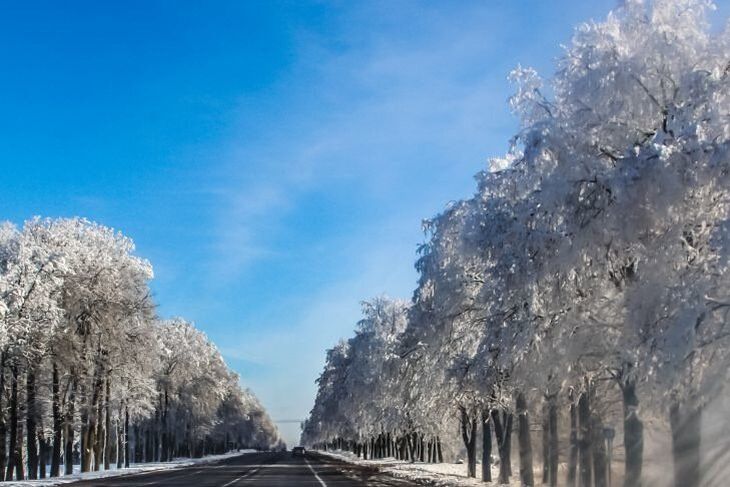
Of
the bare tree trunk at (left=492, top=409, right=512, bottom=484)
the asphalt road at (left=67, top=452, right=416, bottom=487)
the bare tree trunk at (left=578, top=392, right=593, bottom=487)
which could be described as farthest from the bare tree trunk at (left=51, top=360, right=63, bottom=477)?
the bare tree trunk at (left=578, top=392, right=593, bottom=487)

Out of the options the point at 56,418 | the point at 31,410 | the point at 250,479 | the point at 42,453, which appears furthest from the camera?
the point at 42,453

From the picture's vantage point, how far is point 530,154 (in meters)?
20.1

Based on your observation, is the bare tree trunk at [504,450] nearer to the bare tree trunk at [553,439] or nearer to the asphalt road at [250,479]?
the bare tree trunk at [553,439]

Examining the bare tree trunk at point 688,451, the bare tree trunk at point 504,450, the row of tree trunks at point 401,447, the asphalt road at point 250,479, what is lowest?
the row of tree trunks at point 401,447

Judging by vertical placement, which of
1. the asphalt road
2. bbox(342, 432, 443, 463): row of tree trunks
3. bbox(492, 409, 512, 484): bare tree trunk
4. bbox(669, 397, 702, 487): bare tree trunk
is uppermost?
bbox(669, 397, 702, 487): bare tree trunk

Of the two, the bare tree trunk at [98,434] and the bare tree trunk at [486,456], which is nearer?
the bare tree trunk at [486,456]

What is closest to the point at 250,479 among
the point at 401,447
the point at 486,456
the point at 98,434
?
the point at 486,456

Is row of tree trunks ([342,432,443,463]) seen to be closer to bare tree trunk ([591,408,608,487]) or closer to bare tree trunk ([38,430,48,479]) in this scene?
bare tree trunk ([38,430,48,479])

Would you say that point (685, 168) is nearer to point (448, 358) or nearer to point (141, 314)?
point (448, 358)

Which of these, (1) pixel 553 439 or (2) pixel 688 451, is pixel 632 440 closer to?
(2) pixel 688 451

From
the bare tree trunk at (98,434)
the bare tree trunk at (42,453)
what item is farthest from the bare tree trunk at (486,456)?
the bare tree trunk at (42,453)

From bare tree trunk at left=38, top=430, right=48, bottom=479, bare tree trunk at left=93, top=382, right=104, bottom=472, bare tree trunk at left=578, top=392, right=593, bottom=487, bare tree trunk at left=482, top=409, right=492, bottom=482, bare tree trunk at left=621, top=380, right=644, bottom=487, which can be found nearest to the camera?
bare tree trunk at left=621, top=380, right=644, bottom=487

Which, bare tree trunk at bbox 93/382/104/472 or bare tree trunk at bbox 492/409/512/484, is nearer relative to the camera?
bare tree trunk at bbox 492/409/512/484

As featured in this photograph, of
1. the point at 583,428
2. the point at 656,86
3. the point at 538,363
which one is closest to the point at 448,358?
the point at 583,428
